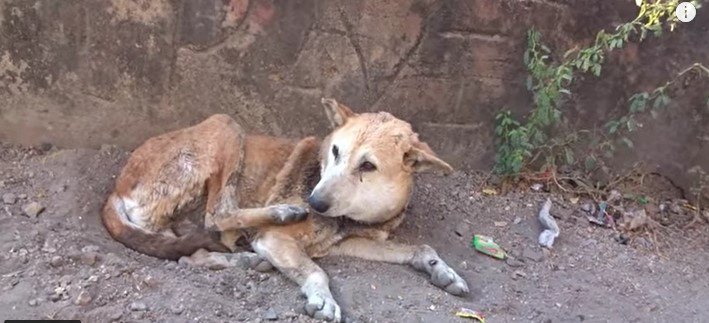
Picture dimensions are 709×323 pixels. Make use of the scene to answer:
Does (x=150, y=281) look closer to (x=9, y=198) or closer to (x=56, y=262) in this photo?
(x=56, y=262)

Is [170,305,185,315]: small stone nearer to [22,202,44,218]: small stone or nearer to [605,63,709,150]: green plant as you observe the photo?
[22,202,44,218]: small stone

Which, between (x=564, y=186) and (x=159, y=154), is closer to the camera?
(x=159, y=154)

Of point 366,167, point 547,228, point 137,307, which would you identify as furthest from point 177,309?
point 547,228

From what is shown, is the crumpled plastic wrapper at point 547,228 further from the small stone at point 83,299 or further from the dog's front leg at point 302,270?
the small stone at point 83,299

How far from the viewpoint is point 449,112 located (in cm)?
561

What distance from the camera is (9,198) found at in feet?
15.5

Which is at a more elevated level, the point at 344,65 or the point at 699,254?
the point at 344,65

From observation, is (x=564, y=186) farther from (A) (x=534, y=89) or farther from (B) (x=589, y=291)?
(B) (x=589, y=291)

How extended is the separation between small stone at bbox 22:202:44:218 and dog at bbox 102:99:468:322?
395 millimetres

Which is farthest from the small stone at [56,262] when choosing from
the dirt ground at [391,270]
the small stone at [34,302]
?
the small stone at [34,302]

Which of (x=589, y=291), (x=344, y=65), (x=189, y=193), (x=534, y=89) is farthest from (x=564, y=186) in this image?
(x=189, y=193)

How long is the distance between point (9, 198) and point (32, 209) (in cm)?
20

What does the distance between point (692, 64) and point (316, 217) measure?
9.64ft

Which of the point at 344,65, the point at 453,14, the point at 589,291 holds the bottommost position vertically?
the point at 589,291
